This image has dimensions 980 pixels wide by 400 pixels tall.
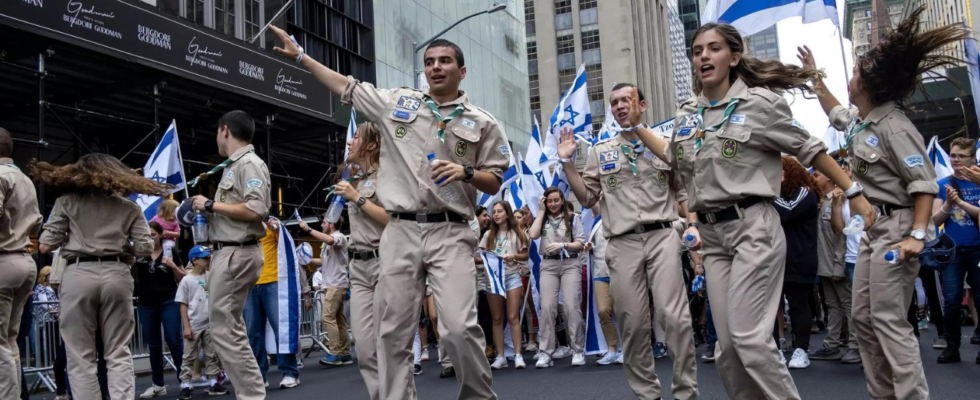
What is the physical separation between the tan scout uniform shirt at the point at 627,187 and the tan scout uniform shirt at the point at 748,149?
49.4 inches

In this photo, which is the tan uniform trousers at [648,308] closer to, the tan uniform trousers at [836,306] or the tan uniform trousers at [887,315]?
the tan uniform trousers at [887,315]

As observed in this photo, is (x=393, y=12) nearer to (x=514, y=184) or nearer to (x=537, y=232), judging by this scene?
(x=514, y=184)

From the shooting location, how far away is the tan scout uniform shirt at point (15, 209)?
19.2 ft

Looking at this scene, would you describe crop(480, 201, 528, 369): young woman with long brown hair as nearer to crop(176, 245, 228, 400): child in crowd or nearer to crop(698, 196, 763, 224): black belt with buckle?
crop(176, 245, 228, 400): child in crowd

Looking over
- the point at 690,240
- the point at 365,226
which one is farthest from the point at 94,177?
the point at 690,240

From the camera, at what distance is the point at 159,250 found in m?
8.52

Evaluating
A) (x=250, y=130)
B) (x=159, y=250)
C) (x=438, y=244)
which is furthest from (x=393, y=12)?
(x=438, y=244)

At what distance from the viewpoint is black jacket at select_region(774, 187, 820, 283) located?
7809 mm

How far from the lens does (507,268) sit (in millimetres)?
9953

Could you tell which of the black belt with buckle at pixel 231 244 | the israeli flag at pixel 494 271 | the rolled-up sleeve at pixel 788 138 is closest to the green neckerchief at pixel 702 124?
the rolled-up sleeve at pixel 788 138

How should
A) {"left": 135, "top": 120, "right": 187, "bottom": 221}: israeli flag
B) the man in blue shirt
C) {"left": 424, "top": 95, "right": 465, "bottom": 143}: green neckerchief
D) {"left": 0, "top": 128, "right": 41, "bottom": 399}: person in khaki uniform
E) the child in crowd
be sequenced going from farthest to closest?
1. {"left": 135, "top": 120, "right": 187, "bottom": 221}: israeli flag
2. the child in crowd
3. the man in blue shirt
4. {"left": 0, "top": 128, "right": 41, "bottom": 399}: person in khaki uniform
5. {"left": 424, "top": 95, "right": 465, "bottom": 143}: green neckerchief

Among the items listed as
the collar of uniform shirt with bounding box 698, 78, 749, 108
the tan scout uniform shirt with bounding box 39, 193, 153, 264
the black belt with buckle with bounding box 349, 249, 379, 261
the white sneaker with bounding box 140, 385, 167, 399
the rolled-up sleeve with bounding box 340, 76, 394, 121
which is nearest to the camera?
the collar of uniform shirt with bounding box 698, 78, 749, 108

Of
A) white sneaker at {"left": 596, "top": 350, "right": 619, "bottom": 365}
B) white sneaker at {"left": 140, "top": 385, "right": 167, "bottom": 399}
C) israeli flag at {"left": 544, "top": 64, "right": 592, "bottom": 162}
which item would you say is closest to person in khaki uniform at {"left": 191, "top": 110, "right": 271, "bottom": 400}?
white sneaker at {"left": 140, "top": 385, "right": 167, "bottom": 399}

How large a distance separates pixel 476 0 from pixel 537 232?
88.3ft
